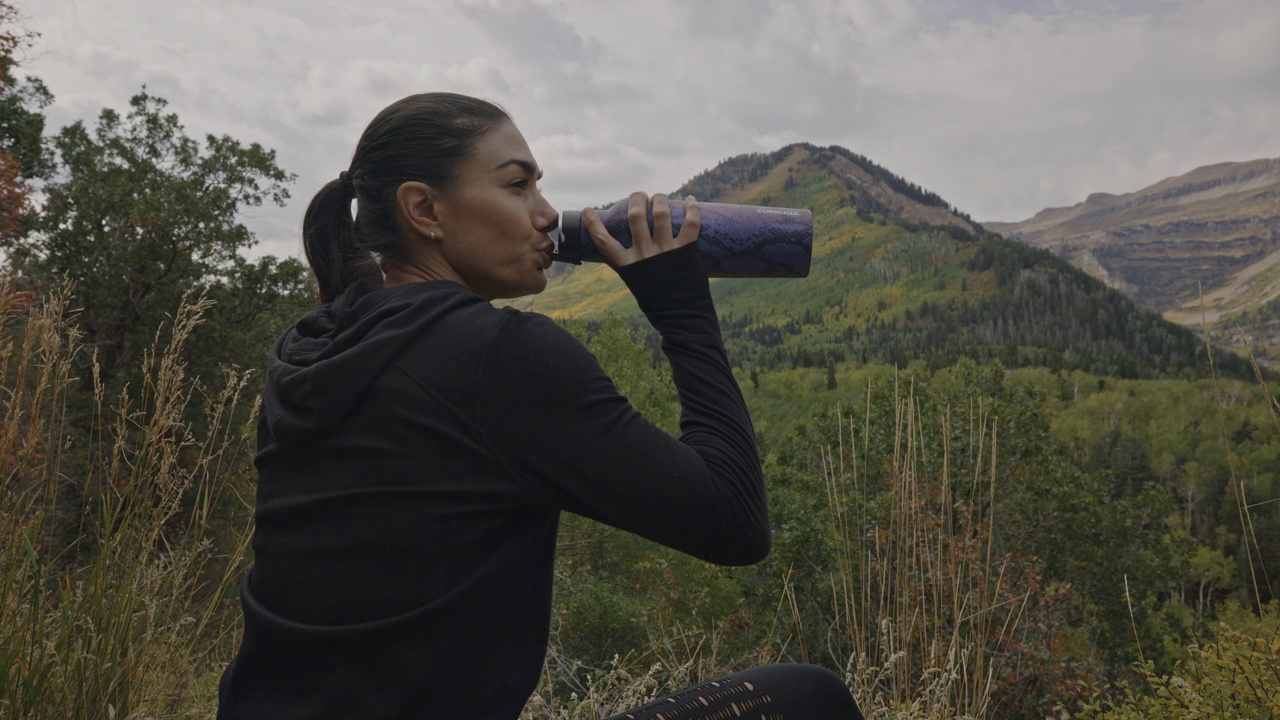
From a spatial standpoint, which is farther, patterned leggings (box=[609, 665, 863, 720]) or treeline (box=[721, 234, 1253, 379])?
treeline (box=[721, 234, 1253, 379])

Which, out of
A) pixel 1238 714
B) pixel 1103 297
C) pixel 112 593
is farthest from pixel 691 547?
pixel 1103 297

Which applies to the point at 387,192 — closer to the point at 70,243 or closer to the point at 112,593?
the point at 112,593

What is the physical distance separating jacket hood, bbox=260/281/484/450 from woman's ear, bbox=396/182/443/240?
13cm

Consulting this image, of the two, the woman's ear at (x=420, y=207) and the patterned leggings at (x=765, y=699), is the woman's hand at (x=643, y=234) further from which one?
the patterned leggings at (x=765, y=699)

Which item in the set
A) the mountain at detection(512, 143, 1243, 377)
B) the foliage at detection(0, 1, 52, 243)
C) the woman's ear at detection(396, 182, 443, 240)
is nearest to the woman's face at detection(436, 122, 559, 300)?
the woman's ear at detection(396, 182, 443, 240)

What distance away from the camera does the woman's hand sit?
4.27ft

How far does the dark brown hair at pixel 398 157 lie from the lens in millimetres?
1229

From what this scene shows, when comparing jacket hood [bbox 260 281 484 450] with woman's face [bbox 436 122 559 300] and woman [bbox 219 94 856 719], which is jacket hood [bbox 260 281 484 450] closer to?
woman [bbox 219 94 856 719]

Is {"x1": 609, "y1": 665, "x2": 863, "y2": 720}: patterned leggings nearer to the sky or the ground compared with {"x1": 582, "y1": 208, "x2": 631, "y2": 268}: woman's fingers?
nearer to the ground

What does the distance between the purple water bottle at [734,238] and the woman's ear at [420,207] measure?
0.22 metres

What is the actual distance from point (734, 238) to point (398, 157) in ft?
1.86

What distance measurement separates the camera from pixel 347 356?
3.24 ft

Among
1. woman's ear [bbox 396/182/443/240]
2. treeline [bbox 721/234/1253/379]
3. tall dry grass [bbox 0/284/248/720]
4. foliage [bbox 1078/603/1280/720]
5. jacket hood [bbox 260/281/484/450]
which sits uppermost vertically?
woman's ear [bbox 396/182/443/240]

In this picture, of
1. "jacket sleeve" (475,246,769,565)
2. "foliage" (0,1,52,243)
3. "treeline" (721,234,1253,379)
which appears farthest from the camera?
"treeline" (721,234,1253,379)
